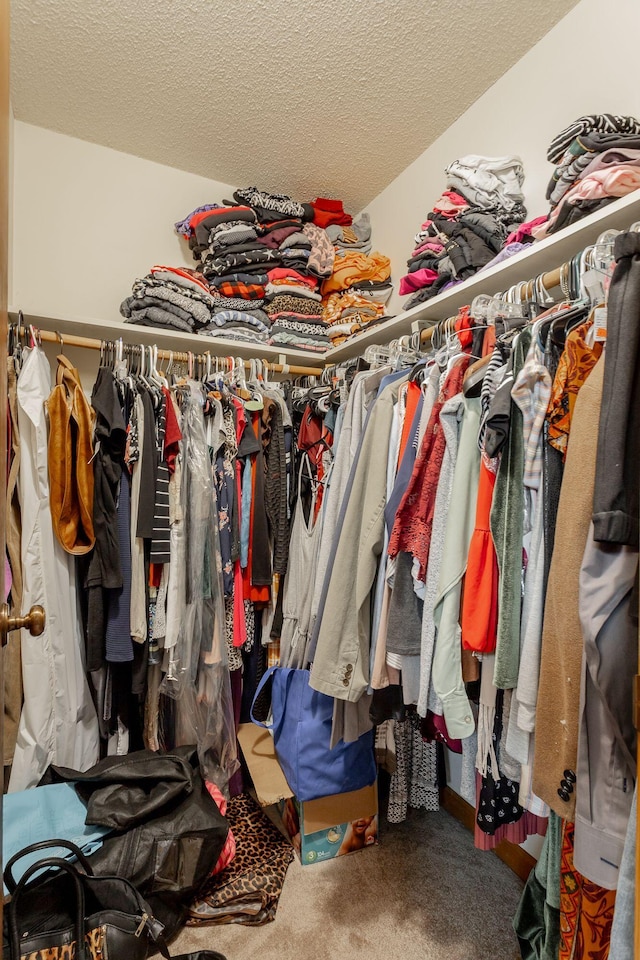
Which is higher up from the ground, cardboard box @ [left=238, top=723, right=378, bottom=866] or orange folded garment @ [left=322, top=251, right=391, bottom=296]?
orange folded garment @ [left=322, top=251, right=391, bottom=296]

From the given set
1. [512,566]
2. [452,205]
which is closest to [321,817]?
[512,566]

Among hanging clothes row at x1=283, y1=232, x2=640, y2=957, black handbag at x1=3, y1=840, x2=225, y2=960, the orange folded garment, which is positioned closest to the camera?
hanging clothes row at x1=283, y1=232, x2=640, y2=957

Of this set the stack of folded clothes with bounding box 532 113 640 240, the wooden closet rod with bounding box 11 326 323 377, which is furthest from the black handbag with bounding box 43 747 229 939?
the stack of folded clothes with bounding box 532 113 640 240

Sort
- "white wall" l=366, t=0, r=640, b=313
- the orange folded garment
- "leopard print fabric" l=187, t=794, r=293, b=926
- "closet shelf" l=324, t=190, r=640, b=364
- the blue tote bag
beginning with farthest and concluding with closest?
the orange folded garment
the blue tote bag
"leopard print fabric" l=187, t=794, r=293, b=926
"white wall" l=366, t=0, r=640, b=313
"closet shelf" l=324, t=190, r=640, b=364

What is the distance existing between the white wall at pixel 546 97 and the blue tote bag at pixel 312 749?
1.71m

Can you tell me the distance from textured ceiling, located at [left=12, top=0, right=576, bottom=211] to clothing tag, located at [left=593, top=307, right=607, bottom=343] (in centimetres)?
120

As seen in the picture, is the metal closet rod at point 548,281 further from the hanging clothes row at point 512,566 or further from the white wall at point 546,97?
the white wall at point 546,97

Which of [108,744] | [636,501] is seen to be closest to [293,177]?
[636,501]

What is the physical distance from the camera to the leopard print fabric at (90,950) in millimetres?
1068

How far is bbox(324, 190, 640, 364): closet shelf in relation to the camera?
99 cm

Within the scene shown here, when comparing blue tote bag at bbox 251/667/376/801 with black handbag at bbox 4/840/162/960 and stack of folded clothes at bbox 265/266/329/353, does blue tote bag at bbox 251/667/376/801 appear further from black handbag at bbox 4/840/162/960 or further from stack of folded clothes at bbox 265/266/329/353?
stack of folded clothes at bbox 265/266/329/353

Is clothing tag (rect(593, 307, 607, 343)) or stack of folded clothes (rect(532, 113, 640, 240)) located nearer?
clothing tag (rect(593, 307, 607, 343))

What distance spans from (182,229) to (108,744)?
2.05 meters

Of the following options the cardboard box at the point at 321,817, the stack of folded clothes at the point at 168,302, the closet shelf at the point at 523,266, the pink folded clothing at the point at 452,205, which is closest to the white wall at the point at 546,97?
the pink folded clothing at the point at 452,205
